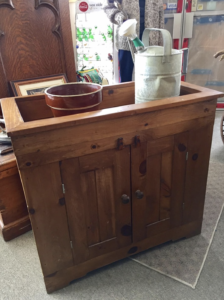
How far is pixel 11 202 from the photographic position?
148 centimetres

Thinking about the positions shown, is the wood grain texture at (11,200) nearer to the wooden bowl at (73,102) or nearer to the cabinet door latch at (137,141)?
the wooden bowl at (73,102)

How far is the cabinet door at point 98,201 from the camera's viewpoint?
103 cm

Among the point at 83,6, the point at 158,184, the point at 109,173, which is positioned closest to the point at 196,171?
the point at 158,184

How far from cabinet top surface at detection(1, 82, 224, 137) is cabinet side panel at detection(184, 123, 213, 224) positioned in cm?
17

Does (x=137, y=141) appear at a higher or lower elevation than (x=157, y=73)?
lower

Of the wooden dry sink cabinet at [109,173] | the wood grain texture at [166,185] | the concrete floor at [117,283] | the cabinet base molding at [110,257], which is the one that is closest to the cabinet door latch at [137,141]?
the wooden dry sink cabinet at [109,173]

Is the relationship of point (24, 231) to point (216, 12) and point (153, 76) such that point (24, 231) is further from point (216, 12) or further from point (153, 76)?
point (216, 12)

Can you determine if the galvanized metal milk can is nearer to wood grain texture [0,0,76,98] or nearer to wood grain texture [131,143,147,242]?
wood grain texture [131,143,147,242]

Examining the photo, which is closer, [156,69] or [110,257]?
[156,69]

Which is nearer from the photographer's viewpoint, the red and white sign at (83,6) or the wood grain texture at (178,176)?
the wood grain texture at (178,176)

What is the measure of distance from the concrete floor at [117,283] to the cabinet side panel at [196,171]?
231mm

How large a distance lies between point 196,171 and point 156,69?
1.67ft

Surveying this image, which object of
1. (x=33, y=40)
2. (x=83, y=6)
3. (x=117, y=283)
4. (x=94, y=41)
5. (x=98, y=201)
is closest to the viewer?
(x=98, y=201)

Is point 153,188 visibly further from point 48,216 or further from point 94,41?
point 94,41
